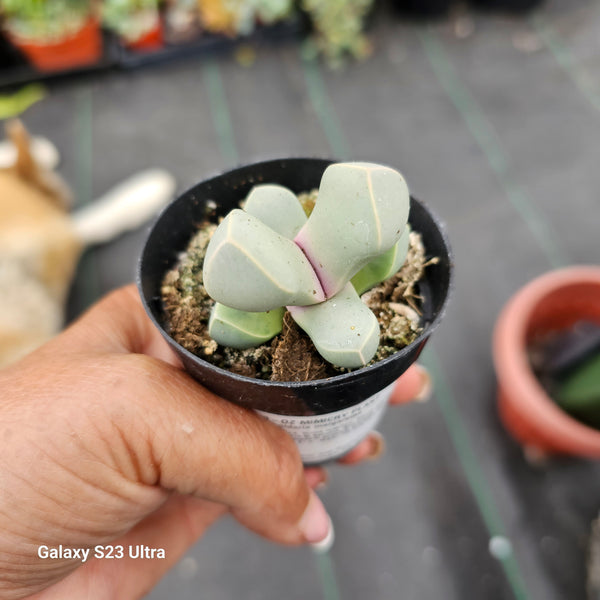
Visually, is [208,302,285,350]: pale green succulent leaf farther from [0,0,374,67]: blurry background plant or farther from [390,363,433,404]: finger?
[0,0,374,67]: blurry background plant

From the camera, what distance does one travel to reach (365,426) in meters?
0.75

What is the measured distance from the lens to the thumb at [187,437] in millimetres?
567

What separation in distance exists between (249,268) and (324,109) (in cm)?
175

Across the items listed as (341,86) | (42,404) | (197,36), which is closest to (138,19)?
(197,36)

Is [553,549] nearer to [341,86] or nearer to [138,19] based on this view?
[341,86]

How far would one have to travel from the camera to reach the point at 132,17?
6.85 ft

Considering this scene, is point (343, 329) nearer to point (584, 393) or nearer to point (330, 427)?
point (330, 427)

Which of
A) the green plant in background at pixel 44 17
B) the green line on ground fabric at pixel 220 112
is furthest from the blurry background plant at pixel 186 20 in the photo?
the green line on ground fabric at pixel 220 112

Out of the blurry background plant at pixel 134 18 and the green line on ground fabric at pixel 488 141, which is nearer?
the green line on ground fabric at pixel 488 141

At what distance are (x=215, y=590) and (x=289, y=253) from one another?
1135mm

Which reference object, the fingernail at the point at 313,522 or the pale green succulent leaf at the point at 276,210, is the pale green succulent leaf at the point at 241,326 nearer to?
the pale green succulent leaf at the point at 276,210

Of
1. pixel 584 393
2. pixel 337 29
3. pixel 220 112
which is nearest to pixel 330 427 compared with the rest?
pixel 584 393

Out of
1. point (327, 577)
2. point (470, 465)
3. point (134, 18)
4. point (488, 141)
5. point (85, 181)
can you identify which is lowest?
point (327, 577)

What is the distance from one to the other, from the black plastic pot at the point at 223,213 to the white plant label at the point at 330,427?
0.02 metres
